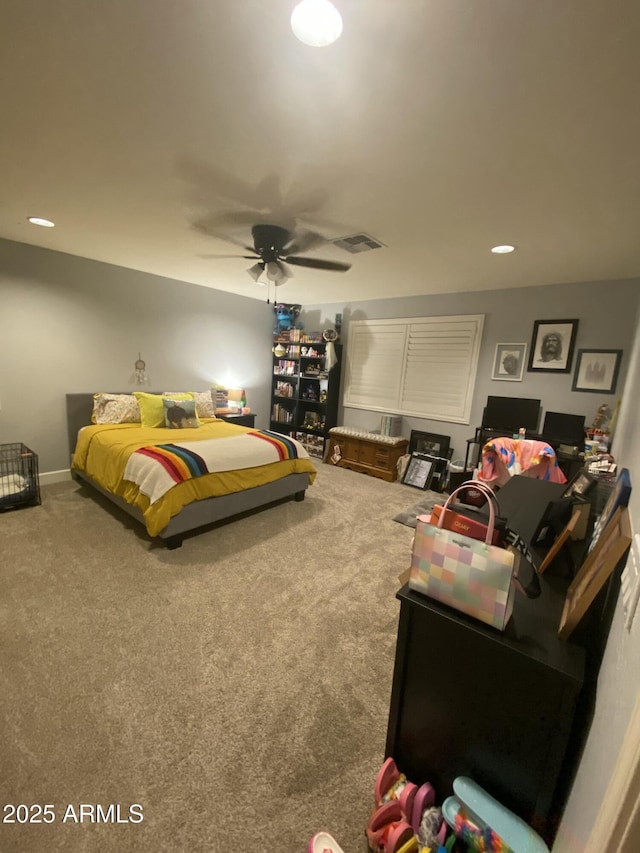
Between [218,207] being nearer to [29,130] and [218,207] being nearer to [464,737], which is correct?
[29,130]

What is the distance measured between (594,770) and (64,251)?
495 centimetres

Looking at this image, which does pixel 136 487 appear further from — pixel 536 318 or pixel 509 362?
pixel 536 318

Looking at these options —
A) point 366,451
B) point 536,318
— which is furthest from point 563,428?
point 366,451

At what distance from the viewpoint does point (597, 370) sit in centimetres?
347

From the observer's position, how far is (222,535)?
115 inches

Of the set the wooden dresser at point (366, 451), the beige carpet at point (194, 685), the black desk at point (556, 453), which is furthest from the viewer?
the wooden dresser at point (366, 451)

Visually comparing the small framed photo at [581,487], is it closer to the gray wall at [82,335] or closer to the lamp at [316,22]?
the lamp at [316,22]

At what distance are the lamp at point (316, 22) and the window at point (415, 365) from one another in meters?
3.58

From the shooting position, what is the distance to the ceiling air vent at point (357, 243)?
265cm

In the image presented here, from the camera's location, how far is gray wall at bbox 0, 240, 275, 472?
11.4 feet

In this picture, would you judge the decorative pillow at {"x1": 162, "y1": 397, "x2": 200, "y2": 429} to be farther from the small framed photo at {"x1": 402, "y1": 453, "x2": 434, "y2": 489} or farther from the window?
the small framed photo at {"x1": 402, "y1": 453, "x2": 434, "y2": 489}

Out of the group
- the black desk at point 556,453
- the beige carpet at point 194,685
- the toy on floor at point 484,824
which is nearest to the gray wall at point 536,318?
the black desk at point 556,453

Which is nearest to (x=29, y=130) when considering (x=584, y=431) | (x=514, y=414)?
(x=514, y=414)

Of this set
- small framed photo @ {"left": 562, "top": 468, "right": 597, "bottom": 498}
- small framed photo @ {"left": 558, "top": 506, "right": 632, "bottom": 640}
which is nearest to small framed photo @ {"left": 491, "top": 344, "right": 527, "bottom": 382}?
small framed photo @ {"left": 562, "top": 468, "right": 597, "bottom": 498}
